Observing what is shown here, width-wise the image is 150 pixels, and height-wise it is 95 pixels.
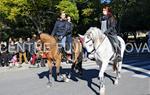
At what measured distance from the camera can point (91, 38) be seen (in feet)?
39.2

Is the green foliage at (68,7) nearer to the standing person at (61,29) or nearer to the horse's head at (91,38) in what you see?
the standing person at (61,29)

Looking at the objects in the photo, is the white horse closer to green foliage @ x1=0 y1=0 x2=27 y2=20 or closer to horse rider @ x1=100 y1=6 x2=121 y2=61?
horse rider @ x1=100 y1=6 x2=121 y2=61

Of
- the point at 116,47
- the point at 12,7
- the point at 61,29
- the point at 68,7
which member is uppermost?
the point at 12,7

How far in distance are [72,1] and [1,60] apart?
51.4 ft

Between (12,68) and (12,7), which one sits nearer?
(12,68)

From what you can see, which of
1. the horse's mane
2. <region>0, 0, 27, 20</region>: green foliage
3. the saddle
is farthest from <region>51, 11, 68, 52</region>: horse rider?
<region>0, 0, 27, 20</region>: green foliage

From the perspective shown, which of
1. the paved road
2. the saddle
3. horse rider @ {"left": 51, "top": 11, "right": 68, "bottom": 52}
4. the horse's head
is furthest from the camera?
horse rider @ {"left": 51, "top": 11, "right": 68, "bottom": 52}

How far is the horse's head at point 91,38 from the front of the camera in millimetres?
11891

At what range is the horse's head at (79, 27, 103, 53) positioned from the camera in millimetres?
11891

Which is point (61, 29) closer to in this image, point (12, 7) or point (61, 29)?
point (61, 29)

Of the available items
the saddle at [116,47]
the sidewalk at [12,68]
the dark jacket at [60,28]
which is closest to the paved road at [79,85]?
the saddle at [116,47]

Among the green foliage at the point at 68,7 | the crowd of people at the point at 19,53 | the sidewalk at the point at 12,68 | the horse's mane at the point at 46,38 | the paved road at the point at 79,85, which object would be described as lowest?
the sidewalk at the point at 12,68

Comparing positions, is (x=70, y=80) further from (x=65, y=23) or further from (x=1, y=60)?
(x=1, y=60)

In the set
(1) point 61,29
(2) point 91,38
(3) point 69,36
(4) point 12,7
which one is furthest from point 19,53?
(4) point 12,7
